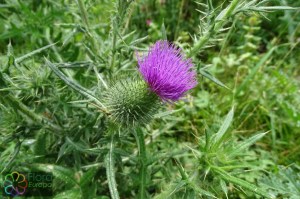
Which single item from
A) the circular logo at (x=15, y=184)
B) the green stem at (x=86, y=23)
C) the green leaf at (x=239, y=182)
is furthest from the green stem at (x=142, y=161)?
the circular logo at (x=15, y=184)

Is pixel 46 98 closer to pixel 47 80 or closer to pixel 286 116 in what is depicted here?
pixel 47 80

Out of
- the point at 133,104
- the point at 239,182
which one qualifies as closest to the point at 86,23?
the point at 133,104

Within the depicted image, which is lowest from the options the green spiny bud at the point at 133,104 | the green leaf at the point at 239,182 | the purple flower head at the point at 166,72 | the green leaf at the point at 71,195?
the green leaf at the point at 71,195

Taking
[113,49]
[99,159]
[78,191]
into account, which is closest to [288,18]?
[113,49]

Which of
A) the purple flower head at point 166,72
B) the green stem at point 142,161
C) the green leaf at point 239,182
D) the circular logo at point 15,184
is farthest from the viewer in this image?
the circular logo at point 15,184

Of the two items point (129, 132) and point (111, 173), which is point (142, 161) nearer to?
point (129, 132)

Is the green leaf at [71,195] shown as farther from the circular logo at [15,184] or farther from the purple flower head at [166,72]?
the purple flower head at [166,72]

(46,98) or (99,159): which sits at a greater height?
(46,98)
